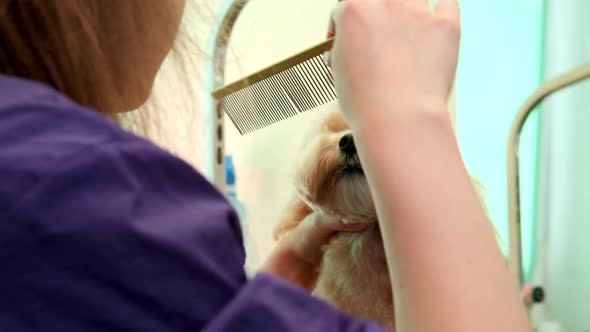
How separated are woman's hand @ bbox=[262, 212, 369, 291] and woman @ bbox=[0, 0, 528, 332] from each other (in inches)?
16.9

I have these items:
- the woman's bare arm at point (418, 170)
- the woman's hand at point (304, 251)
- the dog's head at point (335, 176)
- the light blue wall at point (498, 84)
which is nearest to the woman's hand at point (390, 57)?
the woman's bare arm at point (418, 170)

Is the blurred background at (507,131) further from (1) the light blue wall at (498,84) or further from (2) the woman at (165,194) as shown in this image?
(2) the woman at (165,194)

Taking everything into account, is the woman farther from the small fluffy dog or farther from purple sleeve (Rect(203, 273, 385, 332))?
the small fluffy dog

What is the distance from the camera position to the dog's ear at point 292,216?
94cm

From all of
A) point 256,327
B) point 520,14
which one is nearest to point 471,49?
point 520,14

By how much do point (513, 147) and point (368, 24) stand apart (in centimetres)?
70

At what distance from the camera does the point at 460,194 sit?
376mm

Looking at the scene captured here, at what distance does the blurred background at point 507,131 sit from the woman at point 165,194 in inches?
29.6

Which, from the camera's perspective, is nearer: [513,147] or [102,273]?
[102,273]

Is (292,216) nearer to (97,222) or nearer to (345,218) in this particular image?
(345,218)

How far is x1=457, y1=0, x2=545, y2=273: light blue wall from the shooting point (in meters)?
1.33

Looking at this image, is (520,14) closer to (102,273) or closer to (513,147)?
(513,147)

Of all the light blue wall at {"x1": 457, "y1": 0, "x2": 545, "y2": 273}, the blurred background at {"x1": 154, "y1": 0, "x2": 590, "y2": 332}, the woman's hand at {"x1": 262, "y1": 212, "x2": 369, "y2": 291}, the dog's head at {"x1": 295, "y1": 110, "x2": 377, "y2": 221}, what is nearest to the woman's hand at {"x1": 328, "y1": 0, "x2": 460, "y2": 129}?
the dog's head at {"x1": 295, "y1": 110, "x2": 377, "y2": 221}

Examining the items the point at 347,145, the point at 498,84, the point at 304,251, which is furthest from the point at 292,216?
the point at 498,84
